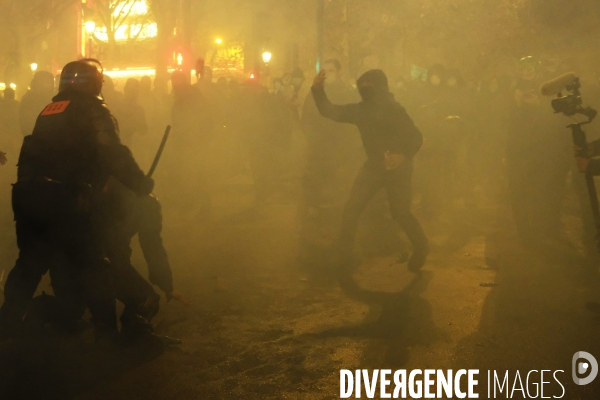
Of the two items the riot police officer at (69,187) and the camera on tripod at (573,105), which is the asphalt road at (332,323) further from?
the camera on tripod at (573,105)

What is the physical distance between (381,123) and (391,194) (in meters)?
0.65

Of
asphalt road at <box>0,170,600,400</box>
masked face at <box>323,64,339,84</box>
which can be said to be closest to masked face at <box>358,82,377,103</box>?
asphalt road at <box>0,170,600,400</box>

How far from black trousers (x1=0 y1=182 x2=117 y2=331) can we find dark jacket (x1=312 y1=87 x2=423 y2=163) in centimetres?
274

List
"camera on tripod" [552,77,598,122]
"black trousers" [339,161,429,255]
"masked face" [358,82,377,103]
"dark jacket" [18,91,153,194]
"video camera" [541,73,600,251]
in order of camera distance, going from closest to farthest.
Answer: "dark jacket" [18,91,153,194], "video camera" [541,73,600,251], "camera on tripod" [552,77,598,122], "masked face" [358,82,377,103], "black trousers" [339,161,429,255]

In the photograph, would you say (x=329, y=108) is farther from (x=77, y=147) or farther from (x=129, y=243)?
(x=77, y=147)

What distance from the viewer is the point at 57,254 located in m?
4.08

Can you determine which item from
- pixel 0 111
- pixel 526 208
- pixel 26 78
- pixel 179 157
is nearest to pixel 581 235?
pixel 526 208

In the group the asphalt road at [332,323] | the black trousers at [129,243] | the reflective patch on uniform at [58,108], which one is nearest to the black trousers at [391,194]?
the asphalt road at [332,323]

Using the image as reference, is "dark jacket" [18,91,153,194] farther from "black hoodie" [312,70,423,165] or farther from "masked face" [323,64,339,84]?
"masked face" [323,64,339,84]

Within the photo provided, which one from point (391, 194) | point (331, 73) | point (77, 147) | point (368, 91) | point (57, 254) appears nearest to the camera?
point (77, 147)

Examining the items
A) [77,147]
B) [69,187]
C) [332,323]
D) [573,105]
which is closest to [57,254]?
[69,187]

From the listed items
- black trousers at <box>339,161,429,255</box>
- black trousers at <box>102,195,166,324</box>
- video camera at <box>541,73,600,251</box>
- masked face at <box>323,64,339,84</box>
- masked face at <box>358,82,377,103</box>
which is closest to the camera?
black trousers at <box>102,195,166,324</box>

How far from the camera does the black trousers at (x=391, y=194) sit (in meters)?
6.15

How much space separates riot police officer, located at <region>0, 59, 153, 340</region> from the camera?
3854mm
